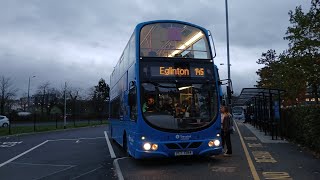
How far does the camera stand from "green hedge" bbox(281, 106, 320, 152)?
13295 mm

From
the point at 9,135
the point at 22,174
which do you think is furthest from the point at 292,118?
the point at 9,135

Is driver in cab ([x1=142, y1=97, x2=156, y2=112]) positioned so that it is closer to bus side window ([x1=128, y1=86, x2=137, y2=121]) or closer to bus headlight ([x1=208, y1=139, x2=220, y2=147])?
bus side window ([x1=128, y1=86, x2=137, y2=121])

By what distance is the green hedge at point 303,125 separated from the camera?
1329cm

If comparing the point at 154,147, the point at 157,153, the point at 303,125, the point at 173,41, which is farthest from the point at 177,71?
the point at 303,125

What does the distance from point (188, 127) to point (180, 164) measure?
3.78 feet

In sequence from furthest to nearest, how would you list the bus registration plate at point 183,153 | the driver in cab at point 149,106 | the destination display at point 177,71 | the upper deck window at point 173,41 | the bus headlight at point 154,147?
the upper deck window at point 173,41
the destination display at point 177,71
the driver in cab at point 149,106
the bus registration plate at point 183,153
the bus headlight at point 154,147

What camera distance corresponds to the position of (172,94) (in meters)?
11.7

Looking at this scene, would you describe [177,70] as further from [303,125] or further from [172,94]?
[303,125]

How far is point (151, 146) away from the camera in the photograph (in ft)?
37.3

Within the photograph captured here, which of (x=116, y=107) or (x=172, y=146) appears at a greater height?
(x=116, y=107)

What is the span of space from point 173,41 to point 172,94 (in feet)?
5.74

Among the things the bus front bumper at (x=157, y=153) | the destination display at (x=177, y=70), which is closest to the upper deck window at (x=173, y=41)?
the destination display at (x=177, y=70)

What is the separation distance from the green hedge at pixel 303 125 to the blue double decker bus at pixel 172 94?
3526mm

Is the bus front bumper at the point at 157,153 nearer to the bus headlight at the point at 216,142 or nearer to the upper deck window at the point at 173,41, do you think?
the bus headlight at the point at 216,142
